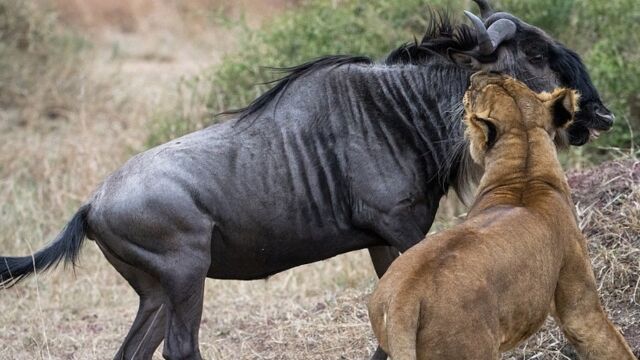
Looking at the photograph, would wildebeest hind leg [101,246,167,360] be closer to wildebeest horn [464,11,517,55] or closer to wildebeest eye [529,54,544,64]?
wildebeest horn [464,11,517,55]

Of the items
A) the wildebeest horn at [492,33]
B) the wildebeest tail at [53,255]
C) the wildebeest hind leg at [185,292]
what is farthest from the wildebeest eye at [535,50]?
the wildebeest tail at [53,255]

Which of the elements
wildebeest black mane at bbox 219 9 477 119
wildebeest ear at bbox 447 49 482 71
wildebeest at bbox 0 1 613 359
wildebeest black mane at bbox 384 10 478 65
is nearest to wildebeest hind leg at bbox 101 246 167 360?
wildebeest at bbox 0 1 613 359

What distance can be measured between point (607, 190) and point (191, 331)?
273 cm

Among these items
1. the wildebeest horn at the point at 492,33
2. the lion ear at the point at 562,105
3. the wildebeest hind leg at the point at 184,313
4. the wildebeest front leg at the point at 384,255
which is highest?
the lion ear at the point at 562,105

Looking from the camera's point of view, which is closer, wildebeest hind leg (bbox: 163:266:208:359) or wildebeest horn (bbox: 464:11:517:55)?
wildebeest hind leg (bbox: 163:266:208:359)

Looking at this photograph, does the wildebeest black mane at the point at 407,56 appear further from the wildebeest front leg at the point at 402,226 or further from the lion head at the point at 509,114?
the lion head at the point at 509,114

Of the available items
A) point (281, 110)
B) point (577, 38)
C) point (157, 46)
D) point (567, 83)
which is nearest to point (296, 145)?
point (281, 110)

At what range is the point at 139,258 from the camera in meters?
5.63

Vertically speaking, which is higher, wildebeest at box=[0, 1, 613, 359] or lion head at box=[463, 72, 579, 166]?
lion head at box=[463, 72, 579, 166]

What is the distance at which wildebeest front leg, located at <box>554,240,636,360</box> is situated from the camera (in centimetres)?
457

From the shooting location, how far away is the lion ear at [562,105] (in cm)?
490

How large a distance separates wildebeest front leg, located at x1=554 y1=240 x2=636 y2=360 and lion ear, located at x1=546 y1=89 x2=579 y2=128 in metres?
0.65

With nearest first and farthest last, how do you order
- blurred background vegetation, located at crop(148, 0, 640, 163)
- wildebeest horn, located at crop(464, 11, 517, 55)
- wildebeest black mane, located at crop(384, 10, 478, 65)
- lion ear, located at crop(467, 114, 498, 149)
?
1. lion ear, located at crop(467, 114, 498, 149)
2. wildebeest horn, located at crop(464, 11, 517, 55)
3. wildebeest black mane, located at crop(384, 10, 478, 65)
4. blurred background vegetation, located at crop(148, 0, 640, 163)

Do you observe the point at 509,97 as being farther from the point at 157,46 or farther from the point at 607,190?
the point at 157,46
